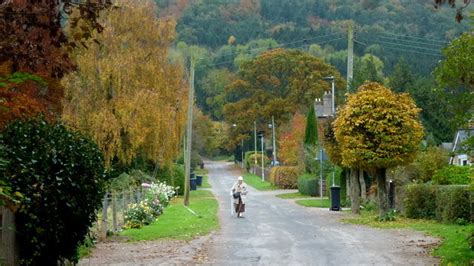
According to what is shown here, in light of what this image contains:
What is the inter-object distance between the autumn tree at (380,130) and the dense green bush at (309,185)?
23.1 meters

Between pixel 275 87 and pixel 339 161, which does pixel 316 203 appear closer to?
pixel 339 161

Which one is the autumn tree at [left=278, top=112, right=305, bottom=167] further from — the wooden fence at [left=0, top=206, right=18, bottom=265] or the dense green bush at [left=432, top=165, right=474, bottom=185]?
the wooden fence at [left=0, top=206, right=18, bottom=265]

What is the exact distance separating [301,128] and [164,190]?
30.5m

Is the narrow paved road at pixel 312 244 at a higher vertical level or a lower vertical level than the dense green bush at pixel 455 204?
lower

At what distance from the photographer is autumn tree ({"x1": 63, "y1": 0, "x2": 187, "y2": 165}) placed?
1469 inches

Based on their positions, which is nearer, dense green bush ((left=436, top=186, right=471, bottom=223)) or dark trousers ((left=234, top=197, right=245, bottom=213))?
dense green bush ((left=436, top=186, right=471, bottom=223))

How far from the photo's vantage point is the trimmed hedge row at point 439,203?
2434cm

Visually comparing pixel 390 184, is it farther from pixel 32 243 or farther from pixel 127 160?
pixel 32 243

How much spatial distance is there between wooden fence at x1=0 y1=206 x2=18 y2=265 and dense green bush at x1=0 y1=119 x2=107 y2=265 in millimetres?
184

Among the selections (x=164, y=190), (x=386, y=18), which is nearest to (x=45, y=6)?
(x=164, y=190)

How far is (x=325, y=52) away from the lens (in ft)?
428

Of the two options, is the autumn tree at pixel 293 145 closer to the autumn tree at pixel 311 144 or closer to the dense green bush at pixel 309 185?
the autumn tree at pixel 311 144

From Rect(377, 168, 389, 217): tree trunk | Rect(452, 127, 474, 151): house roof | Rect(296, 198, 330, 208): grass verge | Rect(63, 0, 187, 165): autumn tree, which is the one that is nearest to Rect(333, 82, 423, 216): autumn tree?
Rect(377, 168, 389, 217): tree trunk

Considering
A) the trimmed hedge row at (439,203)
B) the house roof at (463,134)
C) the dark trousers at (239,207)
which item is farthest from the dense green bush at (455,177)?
the dark trousers at (239,207)
